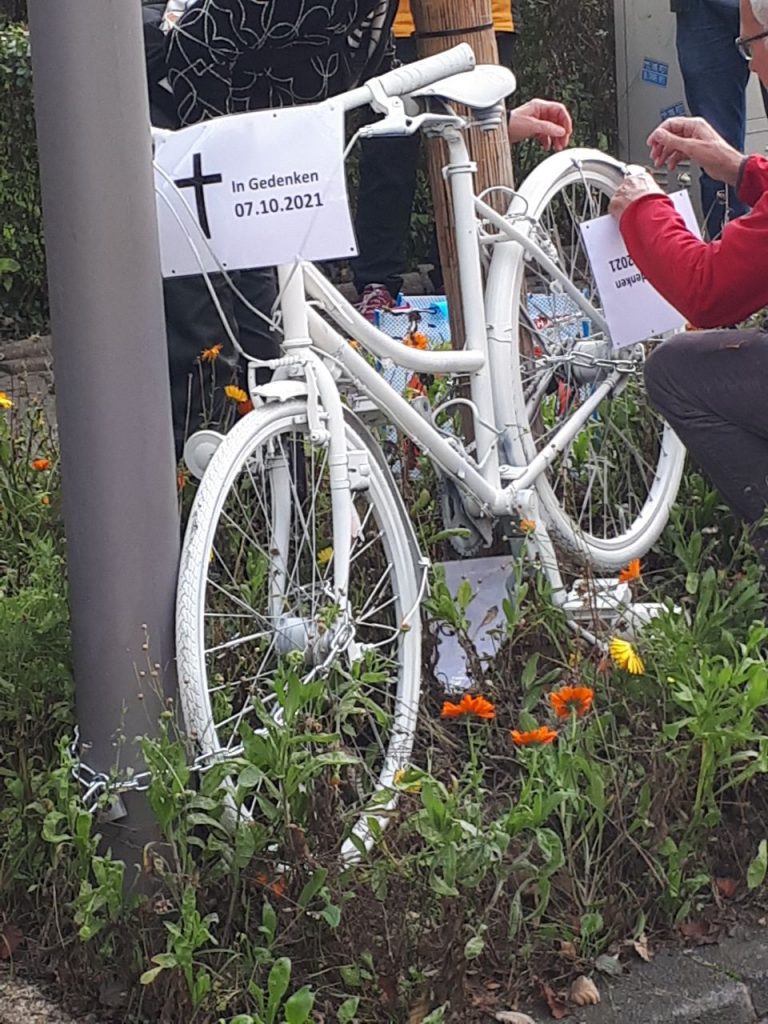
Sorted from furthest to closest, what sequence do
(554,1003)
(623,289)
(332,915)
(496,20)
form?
(496,20) < (623,289) < (554,1003) < (332,915)

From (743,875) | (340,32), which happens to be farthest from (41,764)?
(340,32)

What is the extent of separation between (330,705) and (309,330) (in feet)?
2.11

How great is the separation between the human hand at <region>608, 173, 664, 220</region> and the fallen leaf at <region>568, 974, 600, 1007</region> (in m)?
1.65

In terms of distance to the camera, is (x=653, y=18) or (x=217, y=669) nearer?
(x=217, y=669)

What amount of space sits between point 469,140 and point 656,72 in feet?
15.1

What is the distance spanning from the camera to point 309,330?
2.71 metres

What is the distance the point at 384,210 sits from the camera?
5906 millimetres

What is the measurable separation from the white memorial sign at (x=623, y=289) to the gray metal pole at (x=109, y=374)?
1349mm

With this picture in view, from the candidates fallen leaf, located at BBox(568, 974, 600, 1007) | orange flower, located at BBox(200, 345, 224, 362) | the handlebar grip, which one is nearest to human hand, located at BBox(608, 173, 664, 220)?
the handlebar grip

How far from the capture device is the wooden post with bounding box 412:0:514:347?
11.7 feet

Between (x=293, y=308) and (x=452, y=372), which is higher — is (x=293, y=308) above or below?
above

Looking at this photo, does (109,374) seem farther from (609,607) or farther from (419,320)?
(419,320)

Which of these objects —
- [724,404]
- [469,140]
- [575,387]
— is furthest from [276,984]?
[469,140]

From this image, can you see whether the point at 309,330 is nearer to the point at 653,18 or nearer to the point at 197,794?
the point at 197,794
